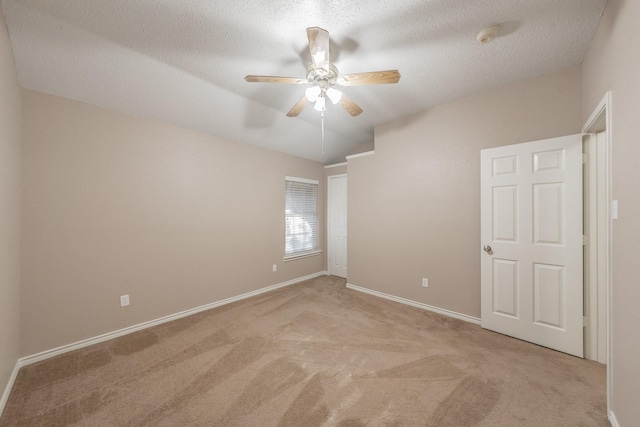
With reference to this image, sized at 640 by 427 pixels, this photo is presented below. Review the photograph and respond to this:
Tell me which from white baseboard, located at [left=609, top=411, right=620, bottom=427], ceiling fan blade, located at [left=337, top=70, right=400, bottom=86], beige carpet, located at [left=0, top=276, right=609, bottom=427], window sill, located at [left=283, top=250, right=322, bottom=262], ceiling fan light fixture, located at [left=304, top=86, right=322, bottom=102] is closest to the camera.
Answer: white baseboard, located at [left=609, top=411, right=620, bottom=427]

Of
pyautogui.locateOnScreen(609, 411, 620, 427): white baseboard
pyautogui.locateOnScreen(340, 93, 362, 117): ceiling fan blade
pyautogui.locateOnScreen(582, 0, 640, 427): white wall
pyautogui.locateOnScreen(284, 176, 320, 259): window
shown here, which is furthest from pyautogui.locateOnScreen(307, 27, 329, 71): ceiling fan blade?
pyautogui.locateOnScreen(609, 411, 620, 427): white baseboard

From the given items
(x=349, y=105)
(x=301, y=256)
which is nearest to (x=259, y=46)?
(x=349, y=105)

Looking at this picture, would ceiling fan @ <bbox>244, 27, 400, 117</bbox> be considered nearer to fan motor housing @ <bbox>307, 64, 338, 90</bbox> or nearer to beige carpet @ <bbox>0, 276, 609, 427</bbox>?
fan motor housing @ <bbox>307, 64, 338, 90</bbox>

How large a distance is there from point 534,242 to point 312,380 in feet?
8.04

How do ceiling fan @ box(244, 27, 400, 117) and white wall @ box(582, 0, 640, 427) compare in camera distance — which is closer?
white wall @ box(582, 0, 640, 427)

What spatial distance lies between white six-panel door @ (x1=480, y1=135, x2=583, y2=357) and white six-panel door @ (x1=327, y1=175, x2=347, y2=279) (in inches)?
96.7

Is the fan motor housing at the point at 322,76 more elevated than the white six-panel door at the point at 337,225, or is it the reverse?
the fan motor housing at the point at 322,76

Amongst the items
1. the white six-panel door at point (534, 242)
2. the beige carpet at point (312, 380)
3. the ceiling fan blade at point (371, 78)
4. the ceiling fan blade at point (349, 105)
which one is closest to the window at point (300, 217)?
the beige carpet at point (312, 380)

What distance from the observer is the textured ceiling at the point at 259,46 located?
159 cm

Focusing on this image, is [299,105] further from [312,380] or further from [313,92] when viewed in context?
[312,380]

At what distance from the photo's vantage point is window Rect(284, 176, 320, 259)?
4.35 meters

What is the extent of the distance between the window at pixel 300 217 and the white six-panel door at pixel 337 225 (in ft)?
0.96

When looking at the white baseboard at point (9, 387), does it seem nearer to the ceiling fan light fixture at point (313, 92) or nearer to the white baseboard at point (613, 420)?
the ceiling fan light fixture at point (313, 92)

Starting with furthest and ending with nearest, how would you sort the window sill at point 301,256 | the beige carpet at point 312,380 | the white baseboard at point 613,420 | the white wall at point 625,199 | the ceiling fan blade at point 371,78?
the window sill at point 301,256 → the ceiling fan blade at point 371,78 → the beige carpet at point 312,380 → the white baseboard at point 613,420 → the white wall at point 625,199
